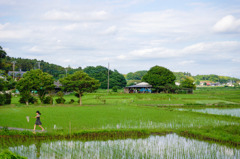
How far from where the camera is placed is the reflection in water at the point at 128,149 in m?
8.99

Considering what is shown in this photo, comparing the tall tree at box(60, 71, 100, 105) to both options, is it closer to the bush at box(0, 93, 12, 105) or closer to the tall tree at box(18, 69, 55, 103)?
the tall tree at box(18, 69, 55, 103)

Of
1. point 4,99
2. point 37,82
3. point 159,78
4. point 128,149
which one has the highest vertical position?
point 159,78

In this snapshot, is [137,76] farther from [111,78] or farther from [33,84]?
[33,84]

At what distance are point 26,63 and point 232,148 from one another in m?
73.4

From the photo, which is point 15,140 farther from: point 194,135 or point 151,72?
point 151,72

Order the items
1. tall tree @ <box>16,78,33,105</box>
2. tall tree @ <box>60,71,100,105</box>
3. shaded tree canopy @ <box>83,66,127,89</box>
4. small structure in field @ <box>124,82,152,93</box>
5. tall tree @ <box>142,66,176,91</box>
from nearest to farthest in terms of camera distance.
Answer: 1. tall tree @ <box>16,78,33,105</box>
2. tall tree @ <box>60,71,100,105</box>
3. tall tree @ <box>142,66,176,91</box>
4. small structure in field @ <box>124,82,152,93</box>
5. shaded tree canopy @ <box>83,66,127,89</box>

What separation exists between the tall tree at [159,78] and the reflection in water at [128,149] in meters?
42.8

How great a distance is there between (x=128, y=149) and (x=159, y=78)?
46393 millimetres

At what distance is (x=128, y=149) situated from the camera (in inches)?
380

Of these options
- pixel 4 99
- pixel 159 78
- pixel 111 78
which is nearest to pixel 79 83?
pixel 4 99

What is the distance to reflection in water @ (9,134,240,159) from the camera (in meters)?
8.99

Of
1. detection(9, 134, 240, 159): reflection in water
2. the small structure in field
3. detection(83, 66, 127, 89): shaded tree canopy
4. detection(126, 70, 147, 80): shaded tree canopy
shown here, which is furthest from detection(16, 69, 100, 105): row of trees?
detection(126, 70, 147, 80): shaded tree canopy

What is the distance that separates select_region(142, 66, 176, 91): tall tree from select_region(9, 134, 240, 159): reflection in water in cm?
4283

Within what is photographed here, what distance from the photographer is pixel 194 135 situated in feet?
40.4
